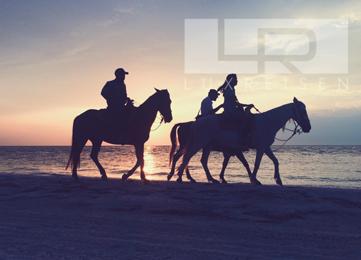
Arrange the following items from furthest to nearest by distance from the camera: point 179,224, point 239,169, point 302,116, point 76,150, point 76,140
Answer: point 239,169 < point 76,150 < point 76,140 < point 302,116 < point 179,224

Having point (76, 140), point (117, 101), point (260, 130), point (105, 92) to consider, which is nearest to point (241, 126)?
point (260, 130)

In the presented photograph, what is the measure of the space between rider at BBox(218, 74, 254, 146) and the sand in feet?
9.87

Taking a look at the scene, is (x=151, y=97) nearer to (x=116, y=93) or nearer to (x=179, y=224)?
(x=116, y=93)

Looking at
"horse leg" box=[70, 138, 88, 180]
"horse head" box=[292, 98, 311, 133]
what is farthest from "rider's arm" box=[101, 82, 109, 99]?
"horse head" box=[292, 98, 311, 133]

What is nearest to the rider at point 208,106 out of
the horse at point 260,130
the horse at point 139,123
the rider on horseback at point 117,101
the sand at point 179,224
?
the horse at point 260,130

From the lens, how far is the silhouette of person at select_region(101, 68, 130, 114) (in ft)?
44.1

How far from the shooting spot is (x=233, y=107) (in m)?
13.0

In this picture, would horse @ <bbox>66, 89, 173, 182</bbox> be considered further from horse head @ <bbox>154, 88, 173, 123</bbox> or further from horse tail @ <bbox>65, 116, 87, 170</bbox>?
horse tail @ <bbox>65, 116, 87, 170</bbox>

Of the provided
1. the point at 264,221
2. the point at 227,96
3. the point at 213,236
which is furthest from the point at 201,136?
the point at 213,236

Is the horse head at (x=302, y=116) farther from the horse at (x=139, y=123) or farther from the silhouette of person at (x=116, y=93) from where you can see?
the silhouette of person at (x=116, y=93)

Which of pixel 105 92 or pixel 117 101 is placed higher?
pixel 105 92

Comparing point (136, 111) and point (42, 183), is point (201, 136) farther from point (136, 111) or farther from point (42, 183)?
point (42, 183)

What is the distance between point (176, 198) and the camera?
31.0 ft

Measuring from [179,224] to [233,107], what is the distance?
21.5ft
